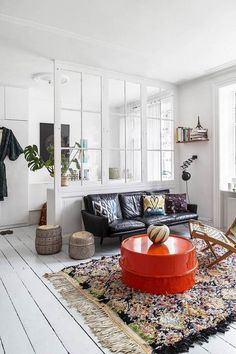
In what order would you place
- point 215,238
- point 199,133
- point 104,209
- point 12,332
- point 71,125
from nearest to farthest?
point 12,332 < point 215,238 < point 104,209 < point 199,133 < point 71,125

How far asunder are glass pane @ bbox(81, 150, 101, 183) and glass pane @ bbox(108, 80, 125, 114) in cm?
88

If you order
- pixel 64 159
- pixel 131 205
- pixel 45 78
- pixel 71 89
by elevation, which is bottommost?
pixel 131 205

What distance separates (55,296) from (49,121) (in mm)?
4336

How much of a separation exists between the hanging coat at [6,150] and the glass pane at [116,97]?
199cm

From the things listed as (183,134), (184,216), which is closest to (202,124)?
(183,134)

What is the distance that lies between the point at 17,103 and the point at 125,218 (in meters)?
3.14

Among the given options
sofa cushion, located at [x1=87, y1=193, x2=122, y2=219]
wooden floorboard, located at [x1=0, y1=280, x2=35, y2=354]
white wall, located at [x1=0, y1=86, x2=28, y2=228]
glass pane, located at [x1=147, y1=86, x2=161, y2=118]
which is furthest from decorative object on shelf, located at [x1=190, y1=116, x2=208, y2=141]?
wooden floorboard, located at [x1=0, y1=280, x2=35, y2=354]

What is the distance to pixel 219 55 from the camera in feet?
13.1

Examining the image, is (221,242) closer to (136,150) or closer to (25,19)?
(136,150)

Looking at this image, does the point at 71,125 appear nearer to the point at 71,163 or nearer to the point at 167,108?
the point at 71,163

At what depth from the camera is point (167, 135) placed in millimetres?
5574

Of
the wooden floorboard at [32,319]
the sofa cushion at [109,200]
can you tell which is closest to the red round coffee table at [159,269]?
the wooden floorboard at [32,319]

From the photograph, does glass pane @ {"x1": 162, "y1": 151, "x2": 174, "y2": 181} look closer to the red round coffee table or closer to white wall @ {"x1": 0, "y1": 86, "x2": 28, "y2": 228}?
white wall @ {"x1": 0, "y1": 86, "x2": 28, "y2": 228}

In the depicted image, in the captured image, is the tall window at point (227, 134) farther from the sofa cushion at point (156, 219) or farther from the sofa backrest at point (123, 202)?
the sofa backrest at point (123, 202)
